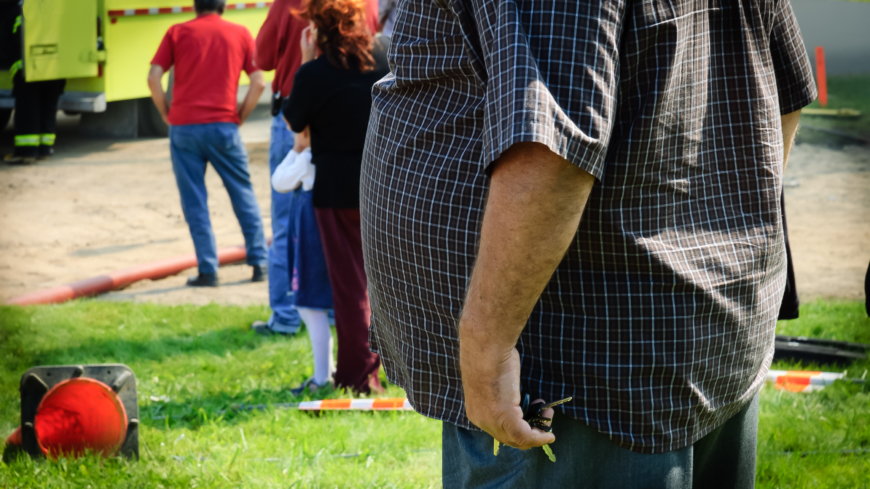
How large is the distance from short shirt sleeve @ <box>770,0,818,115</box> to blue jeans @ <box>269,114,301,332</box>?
11.5 feet

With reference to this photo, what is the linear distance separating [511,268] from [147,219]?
733cm

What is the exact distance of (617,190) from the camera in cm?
114

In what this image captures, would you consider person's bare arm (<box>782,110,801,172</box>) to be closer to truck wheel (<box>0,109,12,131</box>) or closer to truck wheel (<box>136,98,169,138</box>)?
truck wheel (<box>136,98,169,138</box>)

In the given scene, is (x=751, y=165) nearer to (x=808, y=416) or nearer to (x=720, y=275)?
(x=720, y=275)

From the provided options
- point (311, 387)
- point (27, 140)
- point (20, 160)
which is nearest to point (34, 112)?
point (27, 140)

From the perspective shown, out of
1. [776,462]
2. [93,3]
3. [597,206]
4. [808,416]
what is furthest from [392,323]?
[93,3]

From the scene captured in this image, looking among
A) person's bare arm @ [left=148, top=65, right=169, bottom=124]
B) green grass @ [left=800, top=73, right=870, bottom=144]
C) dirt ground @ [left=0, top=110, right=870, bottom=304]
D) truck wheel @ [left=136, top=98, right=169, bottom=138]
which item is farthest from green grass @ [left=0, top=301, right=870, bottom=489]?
green grass @ [left=800, top=73, right=870, bottom=144]

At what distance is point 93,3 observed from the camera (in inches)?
331

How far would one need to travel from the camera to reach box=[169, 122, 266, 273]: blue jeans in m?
5.77

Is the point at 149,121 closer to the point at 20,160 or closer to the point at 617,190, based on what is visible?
the point at 20,160

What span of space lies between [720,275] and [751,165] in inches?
7.3

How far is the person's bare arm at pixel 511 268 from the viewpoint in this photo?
1039 mm

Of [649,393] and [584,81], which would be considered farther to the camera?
[649,393]

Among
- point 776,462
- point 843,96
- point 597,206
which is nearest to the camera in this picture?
point 597,206
